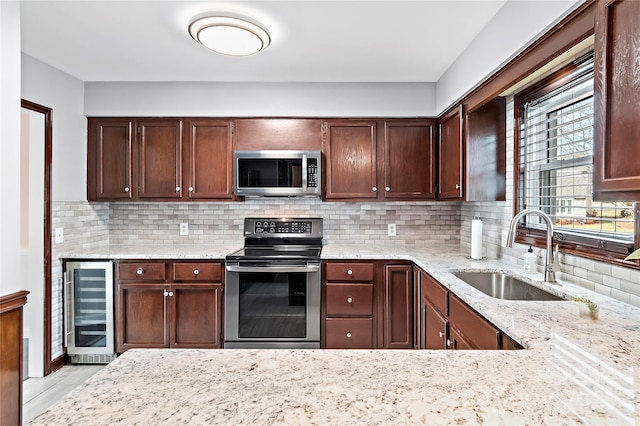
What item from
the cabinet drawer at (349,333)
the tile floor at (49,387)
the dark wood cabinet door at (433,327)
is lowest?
the tile floor at (49,387)

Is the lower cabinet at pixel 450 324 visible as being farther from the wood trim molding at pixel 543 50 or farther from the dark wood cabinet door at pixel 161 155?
the dark wood cabinet door at pixel 161 155

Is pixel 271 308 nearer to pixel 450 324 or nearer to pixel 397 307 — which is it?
pixel 397 307

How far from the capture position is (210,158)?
3303 mm

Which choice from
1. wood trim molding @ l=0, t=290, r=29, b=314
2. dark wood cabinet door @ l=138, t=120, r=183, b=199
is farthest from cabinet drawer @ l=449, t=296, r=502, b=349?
dark wood cabinet door @ l=138, t=120, r=183, b=199

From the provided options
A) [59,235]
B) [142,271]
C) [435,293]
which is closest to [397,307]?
[435,293]

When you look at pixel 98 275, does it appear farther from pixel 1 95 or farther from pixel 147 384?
pixel 147 384

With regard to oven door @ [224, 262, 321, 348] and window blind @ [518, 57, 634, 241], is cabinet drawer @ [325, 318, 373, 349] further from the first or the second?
window blind @ [518, 57, 634, 241]

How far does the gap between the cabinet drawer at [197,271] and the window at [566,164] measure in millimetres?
2343

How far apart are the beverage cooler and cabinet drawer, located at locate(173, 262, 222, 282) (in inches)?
21.4

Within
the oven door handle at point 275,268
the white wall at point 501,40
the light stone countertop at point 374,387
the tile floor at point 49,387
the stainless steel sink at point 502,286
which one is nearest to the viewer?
the light stone countertop at point 374,387

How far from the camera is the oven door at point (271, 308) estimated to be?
294 cm

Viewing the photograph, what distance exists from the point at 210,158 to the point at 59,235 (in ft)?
4.47

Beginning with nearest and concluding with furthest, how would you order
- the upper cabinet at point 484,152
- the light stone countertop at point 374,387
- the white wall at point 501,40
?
1. the light stone countertop at point 374,387
2. the white wall at point 501,40
3. the upper cabinet at point 484,152

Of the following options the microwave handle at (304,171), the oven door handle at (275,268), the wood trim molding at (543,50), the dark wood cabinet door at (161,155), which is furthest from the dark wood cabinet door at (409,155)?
the dark wood cabinet door at (161,155)
